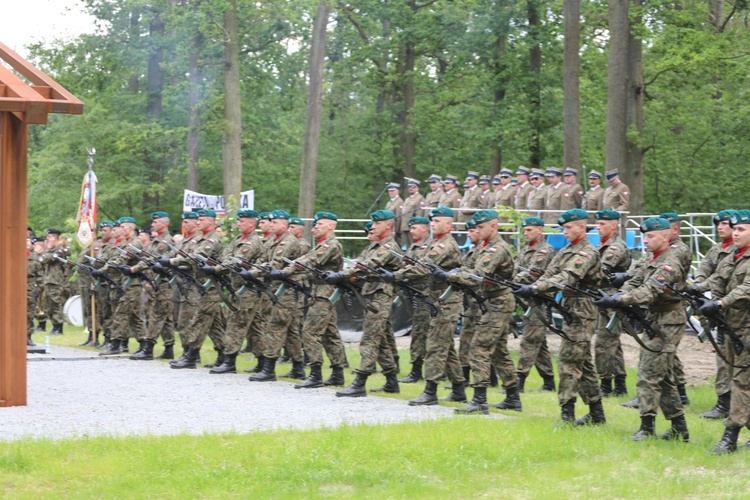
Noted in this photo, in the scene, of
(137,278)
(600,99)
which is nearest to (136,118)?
(600,99)

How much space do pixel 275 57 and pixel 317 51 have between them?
36.4 ft

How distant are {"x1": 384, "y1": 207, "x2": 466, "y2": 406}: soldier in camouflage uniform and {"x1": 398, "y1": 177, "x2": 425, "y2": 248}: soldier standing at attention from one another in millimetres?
9758

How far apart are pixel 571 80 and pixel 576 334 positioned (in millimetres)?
16032

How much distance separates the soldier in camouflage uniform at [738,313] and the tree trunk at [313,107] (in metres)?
18.7

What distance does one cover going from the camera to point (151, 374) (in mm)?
16484

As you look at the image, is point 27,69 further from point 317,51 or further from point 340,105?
point 340,105

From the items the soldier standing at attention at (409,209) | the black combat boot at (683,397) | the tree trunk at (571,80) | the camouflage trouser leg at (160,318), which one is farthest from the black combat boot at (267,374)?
the tree trunk at (571,80)

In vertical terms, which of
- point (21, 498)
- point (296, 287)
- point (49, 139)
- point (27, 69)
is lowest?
point (21, 498)

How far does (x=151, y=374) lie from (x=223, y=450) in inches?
278

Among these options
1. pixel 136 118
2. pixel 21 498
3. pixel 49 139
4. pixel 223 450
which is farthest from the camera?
pixel 49 139

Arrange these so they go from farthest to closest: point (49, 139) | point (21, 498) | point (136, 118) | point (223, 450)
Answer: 1. point (49, 139)
2. point (136, 118)
3. point (223, 450)
4. point (21, 498)

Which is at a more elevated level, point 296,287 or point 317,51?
point 317,51

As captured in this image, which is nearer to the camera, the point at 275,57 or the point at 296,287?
the point at 296,287

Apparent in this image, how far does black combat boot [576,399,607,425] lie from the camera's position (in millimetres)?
11562
